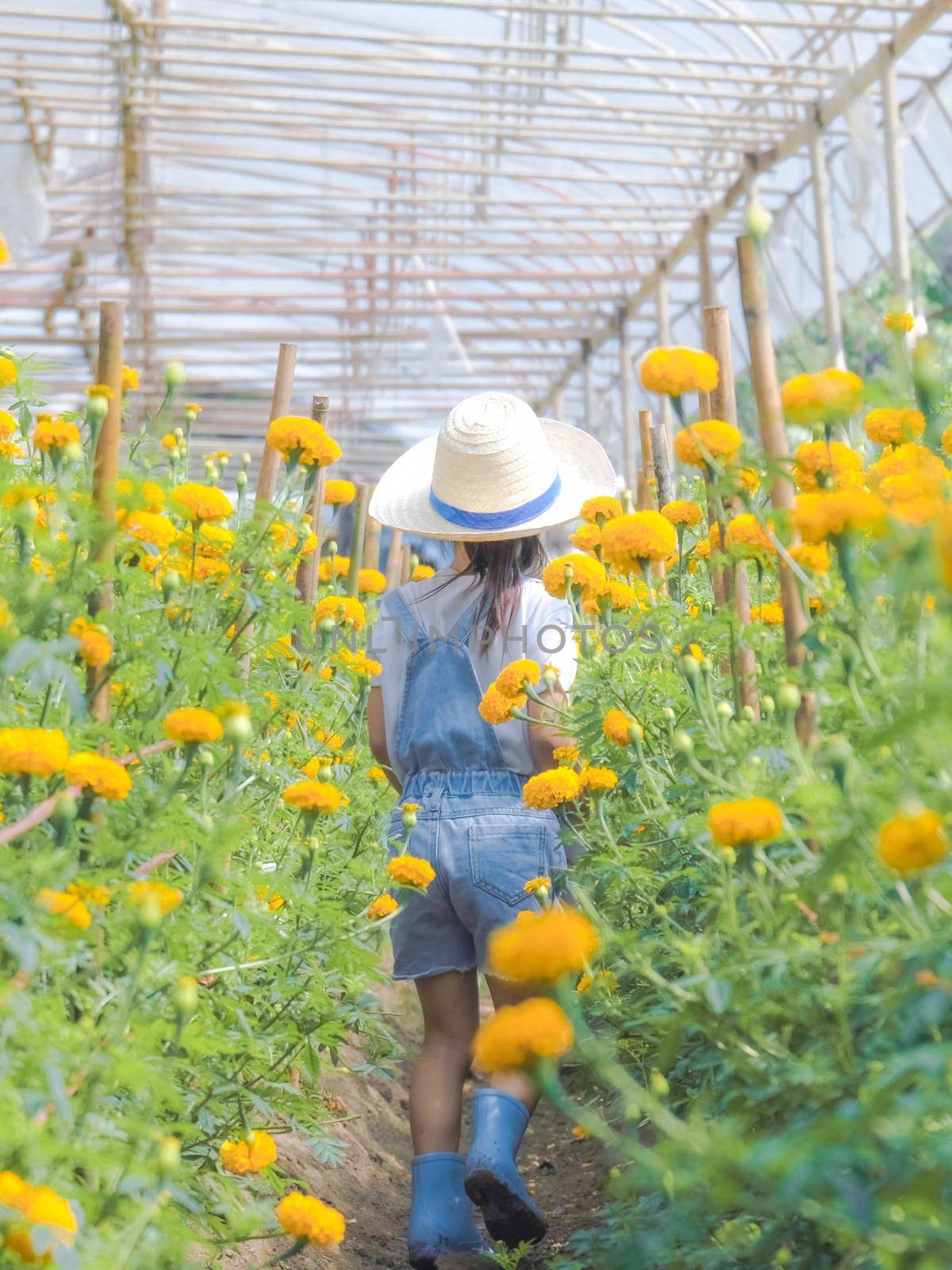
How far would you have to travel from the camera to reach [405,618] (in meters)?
2.83

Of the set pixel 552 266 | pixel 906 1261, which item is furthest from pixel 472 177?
pixel 906 1261

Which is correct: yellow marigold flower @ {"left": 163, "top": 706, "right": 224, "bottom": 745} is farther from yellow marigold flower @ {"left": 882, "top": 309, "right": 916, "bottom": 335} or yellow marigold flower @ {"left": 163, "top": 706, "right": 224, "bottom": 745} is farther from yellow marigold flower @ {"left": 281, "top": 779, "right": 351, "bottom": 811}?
yellow marigold flower @ {"left": 882, "top": 309, "right": 916, "bottom": 335}

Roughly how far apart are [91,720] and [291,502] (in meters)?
0.65

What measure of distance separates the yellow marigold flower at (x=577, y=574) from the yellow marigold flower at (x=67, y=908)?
110cm

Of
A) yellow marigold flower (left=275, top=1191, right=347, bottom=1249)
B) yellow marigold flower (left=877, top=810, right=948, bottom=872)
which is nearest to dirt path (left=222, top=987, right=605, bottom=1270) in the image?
yellow marigold flower (left=275, top=1191, right=347, bottom=1249)

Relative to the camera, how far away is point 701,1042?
1.88 metres

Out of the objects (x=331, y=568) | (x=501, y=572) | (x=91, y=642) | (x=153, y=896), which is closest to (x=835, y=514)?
(x=153, y=896)

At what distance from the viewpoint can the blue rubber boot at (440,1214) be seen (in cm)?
241

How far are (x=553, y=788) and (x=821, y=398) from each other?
808 mm

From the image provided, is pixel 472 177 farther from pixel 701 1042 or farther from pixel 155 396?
pixel 701 1042

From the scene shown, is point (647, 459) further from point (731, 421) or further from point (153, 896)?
point (153, 896)

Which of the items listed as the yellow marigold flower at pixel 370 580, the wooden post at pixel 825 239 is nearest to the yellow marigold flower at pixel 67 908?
the yellow marigold flower at pixel 370 580

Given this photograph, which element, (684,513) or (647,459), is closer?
(684,513)

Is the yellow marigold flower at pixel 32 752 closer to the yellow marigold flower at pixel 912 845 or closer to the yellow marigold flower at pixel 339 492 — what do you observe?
the yellow marigold flower at pixel 912 845
